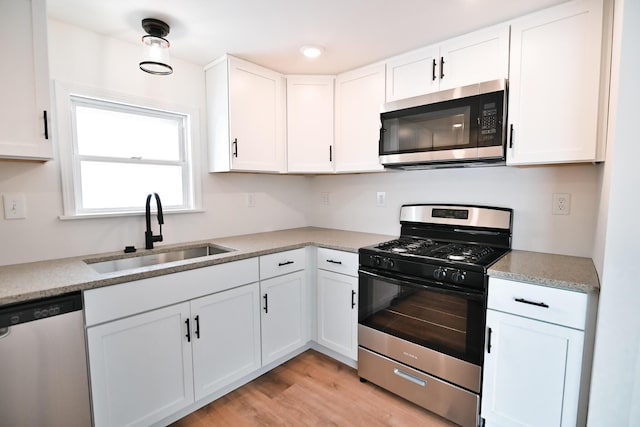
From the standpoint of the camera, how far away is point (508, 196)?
2.02 m

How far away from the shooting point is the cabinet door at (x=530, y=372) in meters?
1.34

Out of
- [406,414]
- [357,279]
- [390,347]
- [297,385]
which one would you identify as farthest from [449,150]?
[297,385]

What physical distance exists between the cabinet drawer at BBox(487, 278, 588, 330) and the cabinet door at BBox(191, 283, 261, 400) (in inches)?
54.4

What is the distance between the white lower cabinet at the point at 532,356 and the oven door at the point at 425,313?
69 mm

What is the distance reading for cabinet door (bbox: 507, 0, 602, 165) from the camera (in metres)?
1.49

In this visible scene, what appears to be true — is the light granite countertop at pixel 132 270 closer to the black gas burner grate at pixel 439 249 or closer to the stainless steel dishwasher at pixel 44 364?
the stainless steel dishwasher at pixel 44 364

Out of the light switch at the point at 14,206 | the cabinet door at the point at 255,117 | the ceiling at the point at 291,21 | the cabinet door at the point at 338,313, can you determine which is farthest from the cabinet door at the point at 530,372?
the light switch at the point at 14,206

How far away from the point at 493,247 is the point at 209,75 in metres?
2.34

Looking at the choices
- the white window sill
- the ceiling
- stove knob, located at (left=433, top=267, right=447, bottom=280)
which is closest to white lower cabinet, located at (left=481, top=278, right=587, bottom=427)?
stove knob, located at (left=433, top=267, right=447, bottom=280)

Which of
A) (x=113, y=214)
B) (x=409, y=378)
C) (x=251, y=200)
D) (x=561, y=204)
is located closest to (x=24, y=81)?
(x=113, y=214)

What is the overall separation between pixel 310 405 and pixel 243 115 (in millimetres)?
1984

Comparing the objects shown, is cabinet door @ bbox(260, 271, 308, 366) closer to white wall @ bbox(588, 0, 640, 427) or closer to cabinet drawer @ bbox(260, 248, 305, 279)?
cabinet drawer @ bbox(260, 248, 305, 279)

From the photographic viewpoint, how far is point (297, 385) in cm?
205

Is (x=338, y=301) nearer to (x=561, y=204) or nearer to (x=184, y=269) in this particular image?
(x=184, y=269)
